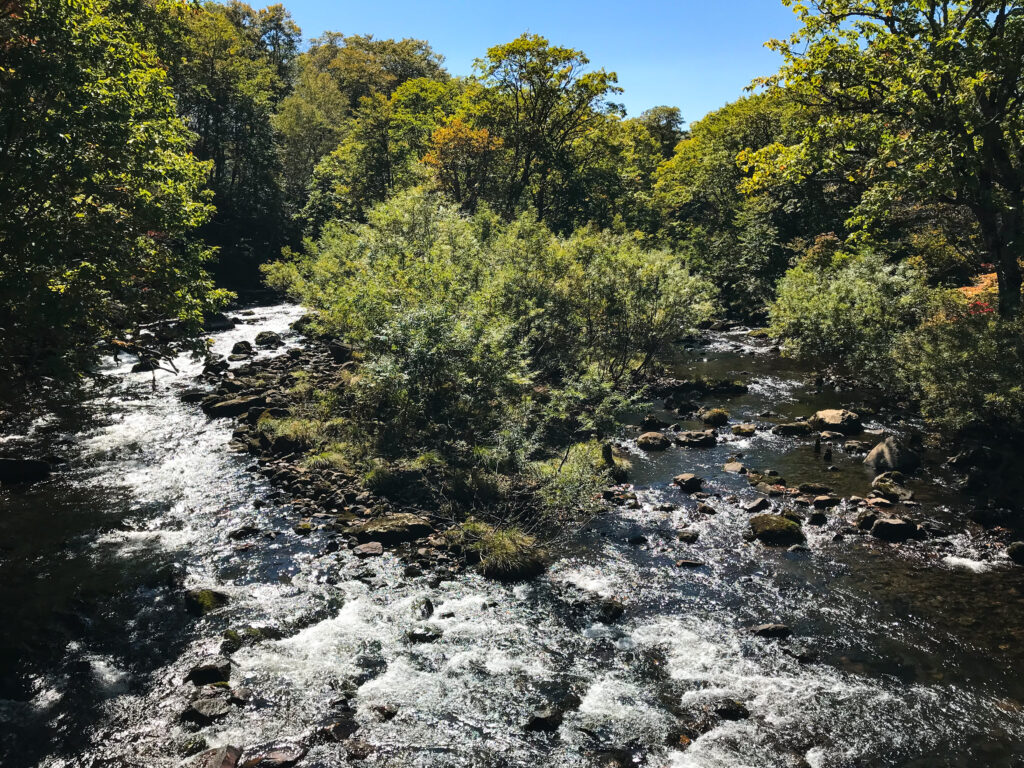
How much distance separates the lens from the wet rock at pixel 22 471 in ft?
52.4

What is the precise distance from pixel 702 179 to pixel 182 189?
2025 inches

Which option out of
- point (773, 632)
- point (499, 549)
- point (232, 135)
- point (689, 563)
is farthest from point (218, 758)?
point (232, 135)

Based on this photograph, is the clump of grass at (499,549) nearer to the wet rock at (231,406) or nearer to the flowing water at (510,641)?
the flowing water at (510,641)

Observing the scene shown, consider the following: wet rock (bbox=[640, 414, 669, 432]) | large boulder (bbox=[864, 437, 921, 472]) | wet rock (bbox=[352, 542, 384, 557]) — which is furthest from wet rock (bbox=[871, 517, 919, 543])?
wet rock (bbox=[352, 542, 384, 557])

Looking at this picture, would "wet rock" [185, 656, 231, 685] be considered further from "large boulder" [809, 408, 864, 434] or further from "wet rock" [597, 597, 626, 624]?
"large boulder" [809, 408, 864, 434]

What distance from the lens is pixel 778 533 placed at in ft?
48.0

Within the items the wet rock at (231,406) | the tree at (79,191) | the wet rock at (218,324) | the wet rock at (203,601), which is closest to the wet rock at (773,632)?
the wet rock at (203,601)

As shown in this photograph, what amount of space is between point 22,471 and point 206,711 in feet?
40.6

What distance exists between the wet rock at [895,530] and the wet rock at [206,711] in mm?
15517

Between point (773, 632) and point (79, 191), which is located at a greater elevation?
point (79, 191)

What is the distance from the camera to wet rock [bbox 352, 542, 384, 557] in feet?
45.1

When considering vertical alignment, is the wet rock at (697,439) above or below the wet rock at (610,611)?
above

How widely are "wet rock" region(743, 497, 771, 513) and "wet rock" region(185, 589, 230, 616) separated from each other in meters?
13.9

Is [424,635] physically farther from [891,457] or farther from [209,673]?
[891,457]
